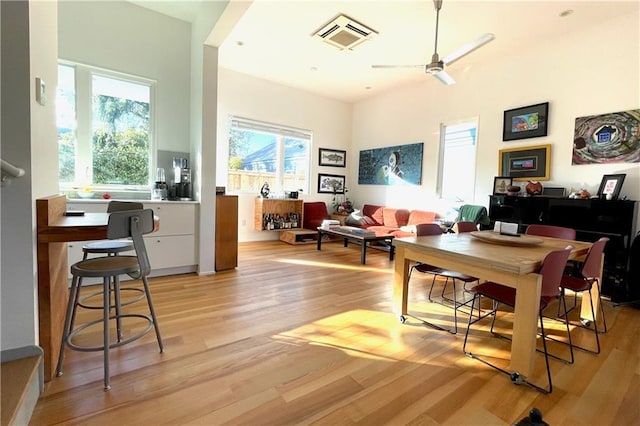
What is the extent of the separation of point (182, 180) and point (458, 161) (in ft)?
14.6

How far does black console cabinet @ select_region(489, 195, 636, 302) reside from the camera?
10.0 feet

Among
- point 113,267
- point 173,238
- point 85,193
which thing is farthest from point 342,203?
point 113,267

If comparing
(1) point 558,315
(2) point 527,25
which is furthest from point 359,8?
(1) point 558,315

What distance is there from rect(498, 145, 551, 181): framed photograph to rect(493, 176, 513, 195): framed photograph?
3.2 inches

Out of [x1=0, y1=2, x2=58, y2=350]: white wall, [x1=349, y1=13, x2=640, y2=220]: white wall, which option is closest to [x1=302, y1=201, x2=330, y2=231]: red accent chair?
[x1=349, y1=13, x2=640, y2=220]: white wall

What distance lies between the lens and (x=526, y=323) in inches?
68.7

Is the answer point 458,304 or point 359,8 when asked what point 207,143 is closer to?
point 359,8

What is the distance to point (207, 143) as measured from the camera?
3609mm

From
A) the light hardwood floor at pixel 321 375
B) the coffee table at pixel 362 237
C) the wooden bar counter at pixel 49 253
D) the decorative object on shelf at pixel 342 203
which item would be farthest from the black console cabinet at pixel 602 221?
the wooden bar counter at pixel 49 253

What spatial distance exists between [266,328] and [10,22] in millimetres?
2255

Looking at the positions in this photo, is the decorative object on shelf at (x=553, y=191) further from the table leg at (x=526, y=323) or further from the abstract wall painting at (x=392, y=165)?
the table leg at (x=526, y=323)

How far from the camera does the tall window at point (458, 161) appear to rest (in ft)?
16.4

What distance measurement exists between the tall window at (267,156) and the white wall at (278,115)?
0.14m

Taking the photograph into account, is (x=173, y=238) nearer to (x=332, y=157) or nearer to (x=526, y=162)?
(x=332, y=157)
